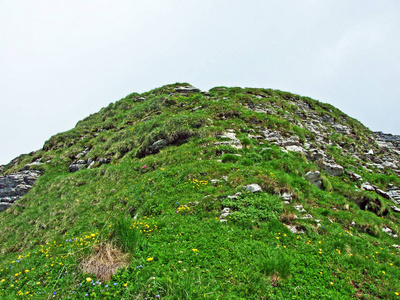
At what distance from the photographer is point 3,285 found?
20.2 ft

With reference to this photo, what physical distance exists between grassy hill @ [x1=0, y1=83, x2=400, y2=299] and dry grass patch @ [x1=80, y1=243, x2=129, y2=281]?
3cm

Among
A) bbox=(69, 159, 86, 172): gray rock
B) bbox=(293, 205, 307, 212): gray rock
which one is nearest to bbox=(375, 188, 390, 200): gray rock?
bbox=(293, 205, 307, 212): gray rock

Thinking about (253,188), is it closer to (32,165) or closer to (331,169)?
(331,169)

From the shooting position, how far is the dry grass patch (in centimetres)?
535

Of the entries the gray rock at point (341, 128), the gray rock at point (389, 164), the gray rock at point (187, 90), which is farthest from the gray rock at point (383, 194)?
the gray rock at point (187, 90)

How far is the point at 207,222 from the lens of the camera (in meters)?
7.95

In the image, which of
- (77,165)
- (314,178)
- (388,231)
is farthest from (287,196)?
(77,165)

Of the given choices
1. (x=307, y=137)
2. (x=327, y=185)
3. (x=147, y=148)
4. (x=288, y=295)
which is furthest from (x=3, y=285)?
(x=307, y=137)

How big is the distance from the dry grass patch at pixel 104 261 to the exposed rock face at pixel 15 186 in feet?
79.2

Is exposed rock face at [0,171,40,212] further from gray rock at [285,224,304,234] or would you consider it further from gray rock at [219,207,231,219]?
gray rock at [285,224,304,234]

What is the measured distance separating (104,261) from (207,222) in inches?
143

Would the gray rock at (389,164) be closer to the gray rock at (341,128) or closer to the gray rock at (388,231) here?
the gray rock at (341,128)

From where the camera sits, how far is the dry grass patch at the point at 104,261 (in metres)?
5.35

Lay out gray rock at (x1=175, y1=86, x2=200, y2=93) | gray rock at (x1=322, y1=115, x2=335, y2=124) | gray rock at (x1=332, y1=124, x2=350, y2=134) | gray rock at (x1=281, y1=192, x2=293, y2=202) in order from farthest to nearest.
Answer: gray rock at (x1=322, y1=115, x2=335, y2=124), gray rock at (x1=175, y1=86, x2=200, y2=93), gray rock at (x1=332, y1=124, x2=350, y2=134), gray rock at (x1=281, y1=192, x2=293, y2=202)
